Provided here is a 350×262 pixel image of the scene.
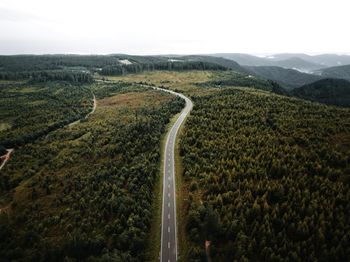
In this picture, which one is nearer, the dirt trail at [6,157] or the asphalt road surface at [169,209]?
the asphalt road surface at [169,209]

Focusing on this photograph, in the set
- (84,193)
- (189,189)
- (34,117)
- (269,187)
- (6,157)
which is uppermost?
(269,187)

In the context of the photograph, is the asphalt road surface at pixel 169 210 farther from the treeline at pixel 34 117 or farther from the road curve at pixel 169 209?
the treeline at pixel 34 117

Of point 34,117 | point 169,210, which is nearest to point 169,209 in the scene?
point 169,210

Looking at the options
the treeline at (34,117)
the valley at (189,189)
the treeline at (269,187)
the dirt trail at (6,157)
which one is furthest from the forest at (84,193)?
the treeline at (269,187)

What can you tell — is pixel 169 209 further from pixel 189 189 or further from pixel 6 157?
pixel 6 157

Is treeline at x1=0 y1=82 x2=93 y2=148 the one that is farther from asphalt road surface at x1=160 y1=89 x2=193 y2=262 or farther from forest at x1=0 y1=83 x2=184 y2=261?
asphalt road surface at x1=160 y1=89 x2=193 y2=262

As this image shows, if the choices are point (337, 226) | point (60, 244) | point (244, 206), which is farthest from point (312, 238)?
point (60, 244)
